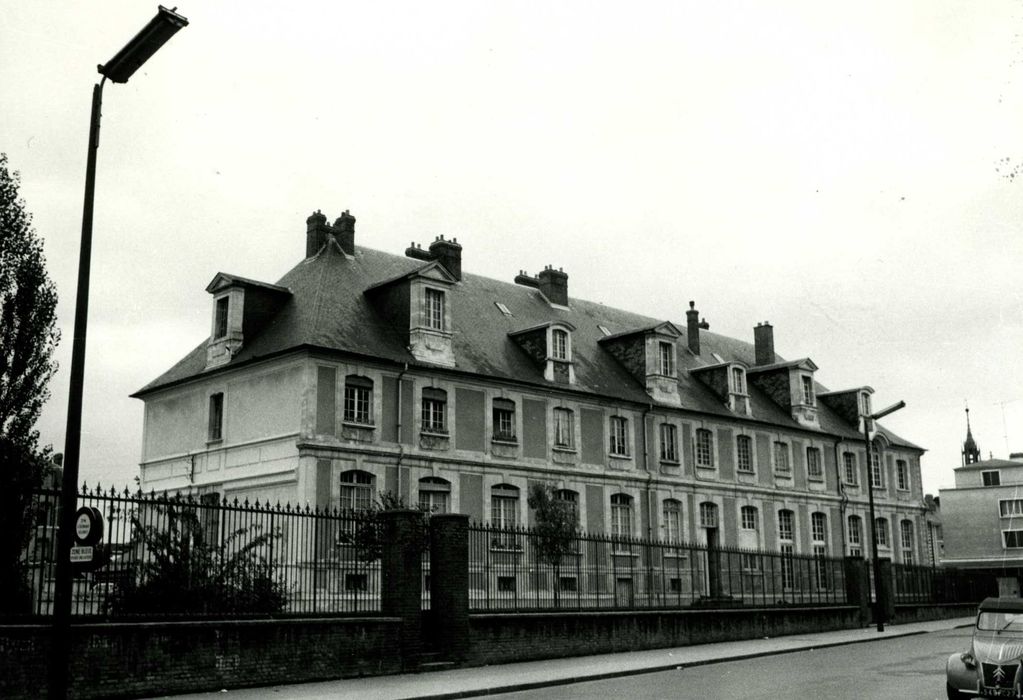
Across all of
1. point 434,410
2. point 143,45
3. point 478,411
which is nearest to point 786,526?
point 478,411

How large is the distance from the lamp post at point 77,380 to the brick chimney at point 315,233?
84.1 ft

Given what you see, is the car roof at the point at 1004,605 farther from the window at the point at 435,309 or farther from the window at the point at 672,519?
the window at the point at 672,519

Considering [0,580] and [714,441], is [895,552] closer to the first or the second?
[714,441]

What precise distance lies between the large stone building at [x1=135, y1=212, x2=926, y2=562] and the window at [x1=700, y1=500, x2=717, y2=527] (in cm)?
9

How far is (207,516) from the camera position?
17266 millimetres

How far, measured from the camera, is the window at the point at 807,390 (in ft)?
159

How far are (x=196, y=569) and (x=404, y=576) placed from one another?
12.9ft

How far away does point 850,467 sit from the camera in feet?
164

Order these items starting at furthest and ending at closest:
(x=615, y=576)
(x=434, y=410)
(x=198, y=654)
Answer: (x=434, y=410) < (x=615, y=576) < (x=198, y=654)

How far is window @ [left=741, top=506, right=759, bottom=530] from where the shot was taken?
143 feet

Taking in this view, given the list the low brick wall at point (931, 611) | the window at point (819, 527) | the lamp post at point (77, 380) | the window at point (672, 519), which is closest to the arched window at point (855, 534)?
the window at point (819, 527)

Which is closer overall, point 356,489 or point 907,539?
point 356,489

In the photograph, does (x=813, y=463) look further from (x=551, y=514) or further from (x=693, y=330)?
(x=551, y=514)

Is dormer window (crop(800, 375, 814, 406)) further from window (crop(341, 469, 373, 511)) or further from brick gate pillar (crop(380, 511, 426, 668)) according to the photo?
brick gate pillar (crop(380, 511, 426, 668))
